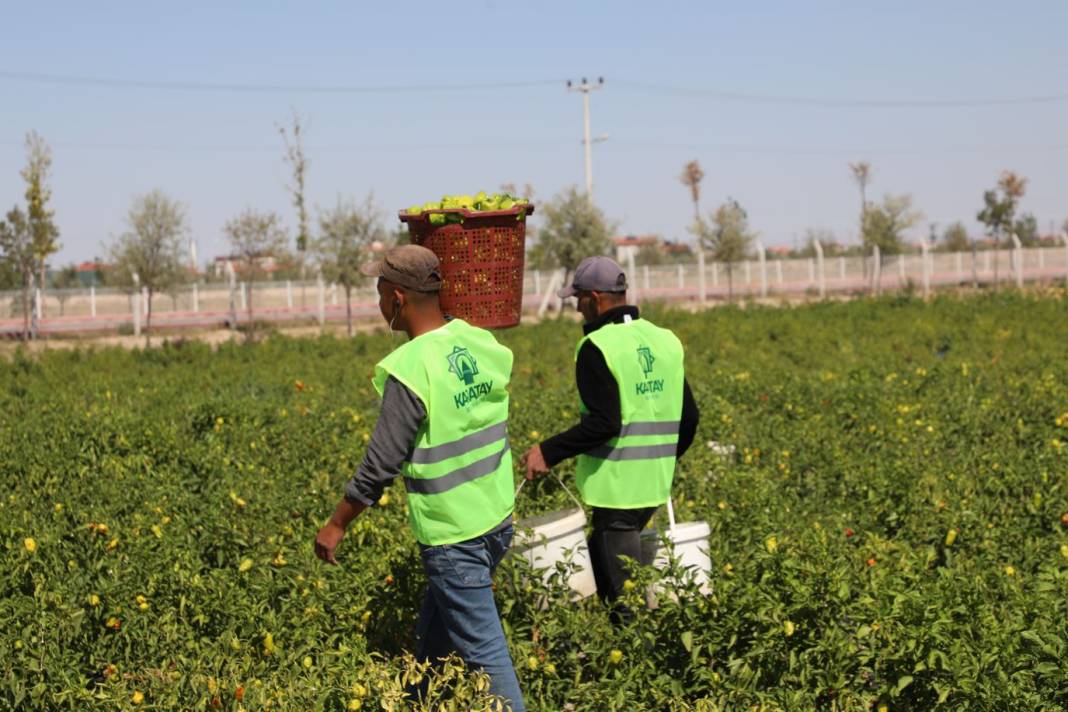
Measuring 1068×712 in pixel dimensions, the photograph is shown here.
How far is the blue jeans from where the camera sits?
3.91 m

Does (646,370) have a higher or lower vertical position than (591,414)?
higher

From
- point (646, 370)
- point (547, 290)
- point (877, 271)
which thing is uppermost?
point (877, 271)

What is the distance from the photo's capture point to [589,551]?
506cm

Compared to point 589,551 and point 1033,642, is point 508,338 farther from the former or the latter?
point 1033,642

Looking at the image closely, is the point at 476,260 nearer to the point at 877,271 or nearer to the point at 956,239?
the point at 877,271

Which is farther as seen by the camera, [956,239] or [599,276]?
[956,239]

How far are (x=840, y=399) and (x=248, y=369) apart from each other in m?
8.89

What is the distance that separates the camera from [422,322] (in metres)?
3.96

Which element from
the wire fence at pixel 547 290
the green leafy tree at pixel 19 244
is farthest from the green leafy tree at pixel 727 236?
the green leafy tree at pixel 19 244

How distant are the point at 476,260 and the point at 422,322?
2.38ft

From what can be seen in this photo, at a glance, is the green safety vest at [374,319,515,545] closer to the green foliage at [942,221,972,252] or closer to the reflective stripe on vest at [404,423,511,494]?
the reflective stripe on vest at [404,423,511,494]

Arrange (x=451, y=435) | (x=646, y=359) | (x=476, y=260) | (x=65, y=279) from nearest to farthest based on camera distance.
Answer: (x=451, y=435) → (x=476, y=260) → (x=646, y=359) → (x=65, y=279)

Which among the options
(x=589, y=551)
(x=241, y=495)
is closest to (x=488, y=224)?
(x=589, y=551)

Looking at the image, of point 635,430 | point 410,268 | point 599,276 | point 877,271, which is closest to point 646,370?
point 635,430
